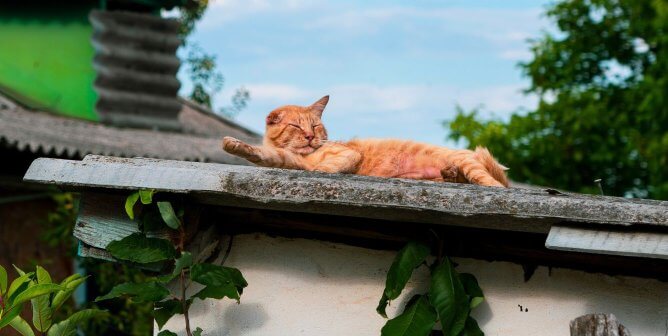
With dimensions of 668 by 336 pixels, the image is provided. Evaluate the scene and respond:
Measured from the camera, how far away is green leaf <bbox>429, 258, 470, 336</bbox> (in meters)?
3.32

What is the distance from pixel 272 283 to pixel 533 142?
21915 millimetres

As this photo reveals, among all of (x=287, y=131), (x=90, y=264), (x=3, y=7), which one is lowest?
(x=90, y=264)

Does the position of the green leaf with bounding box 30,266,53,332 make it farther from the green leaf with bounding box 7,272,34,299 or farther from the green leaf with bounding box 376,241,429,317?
the green leaf with bounding box 376,241,429,317

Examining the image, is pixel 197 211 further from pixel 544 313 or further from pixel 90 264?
pixel 90 264

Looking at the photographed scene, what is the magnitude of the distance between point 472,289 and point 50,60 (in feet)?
41.9

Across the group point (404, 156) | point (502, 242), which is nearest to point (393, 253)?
point (502, 242)

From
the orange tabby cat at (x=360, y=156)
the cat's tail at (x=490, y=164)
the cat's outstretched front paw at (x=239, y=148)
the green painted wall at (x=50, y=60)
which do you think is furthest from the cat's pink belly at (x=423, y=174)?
the green painted wall at (x=50, y=60)

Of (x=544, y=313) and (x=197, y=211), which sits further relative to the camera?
(x=197, y=211)

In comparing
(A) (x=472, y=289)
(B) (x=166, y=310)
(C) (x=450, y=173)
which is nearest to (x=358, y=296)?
(A) (x=472, y=289)

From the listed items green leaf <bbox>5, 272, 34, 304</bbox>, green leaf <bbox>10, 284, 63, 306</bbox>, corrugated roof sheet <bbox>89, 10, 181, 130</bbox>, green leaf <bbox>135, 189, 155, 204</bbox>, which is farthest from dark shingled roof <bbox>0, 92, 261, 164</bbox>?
A: green leaf <bbox>135, 189, 155, 204</bbox>

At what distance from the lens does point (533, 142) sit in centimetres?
2508

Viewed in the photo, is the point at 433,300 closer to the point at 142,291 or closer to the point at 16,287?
the point at 142,291

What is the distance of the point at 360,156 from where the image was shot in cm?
441

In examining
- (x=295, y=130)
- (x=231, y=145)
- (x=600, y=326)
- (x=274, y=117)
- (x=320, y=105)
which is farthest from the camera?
(x=320, y=105)
